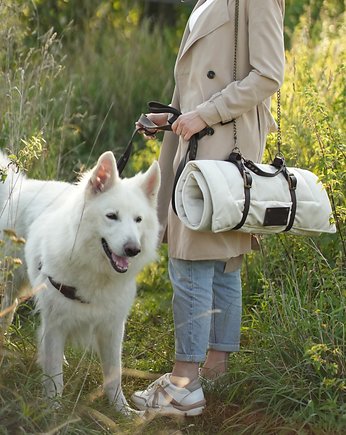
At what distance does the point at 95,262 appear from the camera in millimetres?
4121

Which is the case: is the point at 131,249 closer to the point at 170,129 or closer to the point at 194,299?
the point at 194,299

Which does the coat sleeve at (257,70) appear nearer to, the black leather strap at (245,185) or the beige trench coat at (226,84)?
the beige trench coat at (226,84)

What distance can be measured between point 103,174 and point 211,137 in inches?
21.1

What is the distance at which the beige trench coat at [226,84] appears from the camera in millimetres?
3934

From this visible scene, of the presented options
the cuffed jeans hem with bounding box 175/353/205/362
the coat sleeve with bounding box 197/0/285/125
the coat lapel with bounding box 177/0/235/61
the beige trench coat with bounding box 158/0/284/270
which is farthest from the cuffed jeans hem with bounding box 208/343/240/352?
the coat lapel with bounding box 177/0/235/61

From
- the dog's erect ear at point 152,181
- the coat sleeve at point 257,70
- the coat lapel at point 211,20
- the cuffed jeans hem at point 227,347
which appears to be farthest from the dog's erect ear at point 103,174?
the cuffed jeans hem at point 227,347

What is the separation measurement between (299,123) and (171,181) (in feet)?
5.22

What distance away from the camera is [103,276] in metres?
4.18

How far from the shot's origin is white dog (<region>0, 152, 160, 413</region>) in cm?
407

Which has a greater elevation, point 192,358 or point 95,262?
point 95,262

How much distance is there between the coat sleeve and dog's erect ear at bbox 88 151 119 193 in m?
0.48

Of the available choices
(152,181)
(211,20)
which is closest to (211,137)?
(152,181)

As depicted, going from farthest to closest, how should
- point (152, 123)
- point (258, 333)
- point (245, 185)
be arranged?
point (258, 333), point (152, 123), point (245, 185)

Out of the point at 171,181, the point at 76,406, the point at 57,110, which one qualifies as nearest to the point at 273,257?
the point at 171,181
